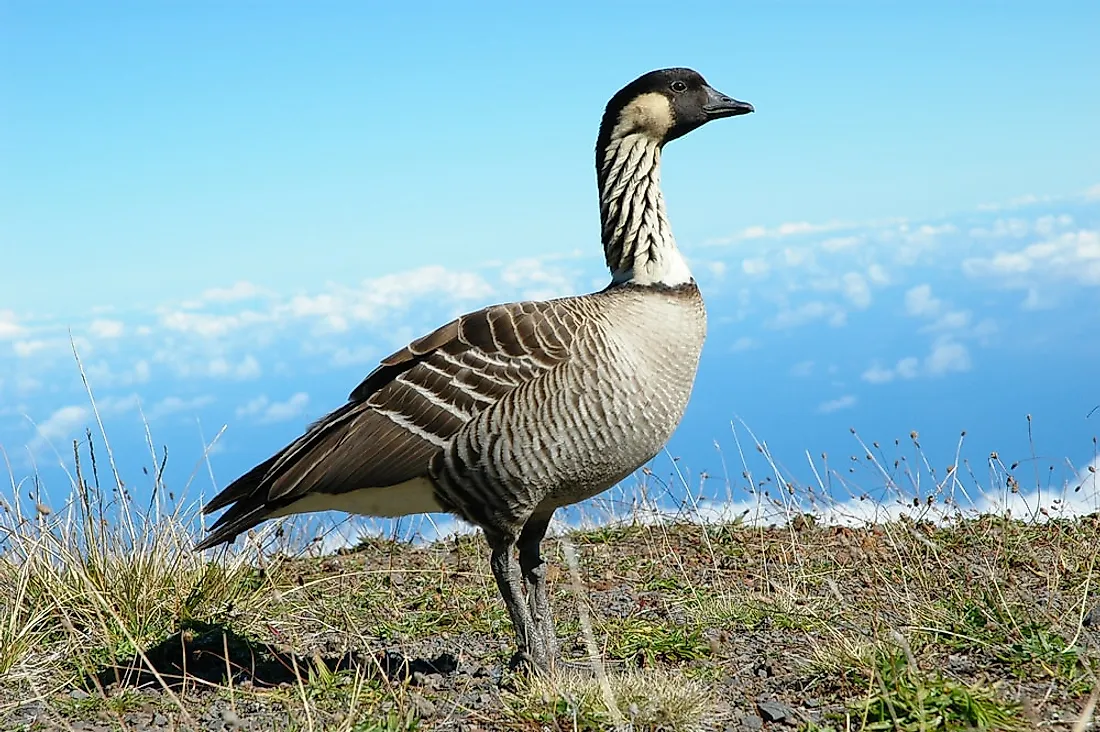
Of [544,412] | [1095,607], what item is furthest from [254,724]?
[1095,607]

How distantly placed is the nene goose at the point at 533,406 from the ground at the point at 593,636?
2.43ft

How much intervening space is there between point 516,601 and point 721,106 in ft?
10.5

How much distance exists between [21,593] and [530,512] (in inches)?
128

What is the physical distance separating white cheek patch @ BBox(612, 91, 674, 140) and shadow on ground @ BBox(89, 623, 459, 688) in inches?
127

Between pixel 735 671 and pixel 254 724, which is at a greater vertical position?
pixel 254 724

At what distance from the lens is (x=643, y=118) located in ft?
21.0

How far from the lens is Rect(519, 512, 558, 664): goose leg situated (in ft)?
20.2

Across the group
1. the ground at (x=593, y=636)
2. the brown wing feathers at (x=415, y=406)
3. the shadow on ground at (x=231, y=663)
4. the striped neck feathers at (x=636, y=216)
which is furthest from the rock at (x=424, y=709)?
the striped neck feathers at (x=636, y=216)

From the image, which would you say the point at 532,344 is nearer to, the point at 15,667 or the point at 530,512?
the point at 530,512

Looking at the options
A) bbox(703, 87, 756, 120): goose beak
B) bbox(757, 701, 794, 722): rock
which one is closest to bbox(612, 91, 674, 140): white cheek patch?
bbox(703, 87, 756, 120): goose beak

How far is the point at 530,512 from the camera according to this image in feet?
19.1

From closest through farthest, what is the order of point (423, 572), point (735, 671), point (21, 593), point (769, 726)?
1. point (769, 726)
2. point (735, 671)
3. point (21, 593)
4. point (423, 572)

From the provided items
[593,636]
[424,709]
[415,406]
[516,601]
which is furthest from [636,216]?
[424,709]

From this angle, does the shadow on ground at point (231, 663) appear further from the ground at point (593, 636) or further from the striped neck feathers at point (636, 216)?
the striped neck feathers at point (636, 216)
